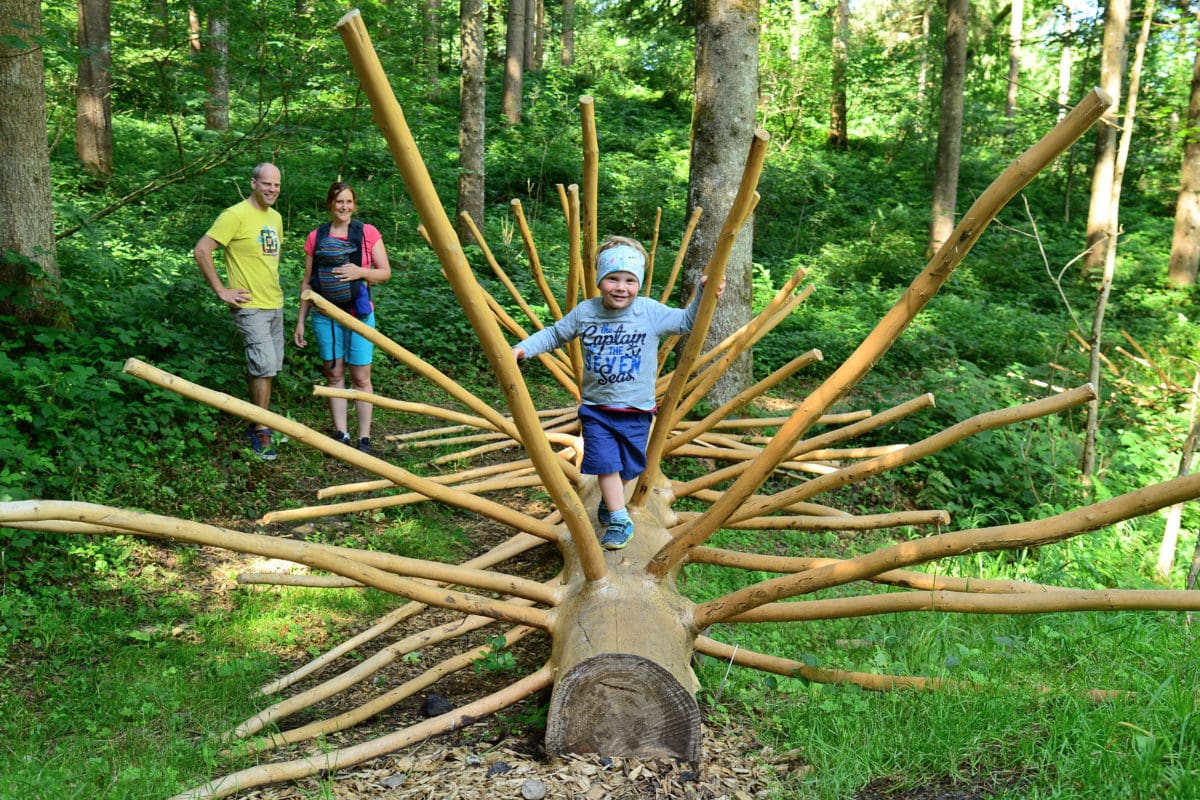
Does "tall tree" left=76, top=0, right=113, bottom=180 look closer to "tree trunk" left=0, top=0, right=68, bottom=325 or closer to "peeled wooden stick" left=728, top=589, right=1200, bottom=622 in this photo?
"tree trunk" left=0, top=0, right=68, bottom=325

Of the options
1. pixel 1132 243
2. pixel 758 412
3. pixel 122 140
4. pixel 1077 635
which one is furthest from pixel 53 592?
pixel 1132 243

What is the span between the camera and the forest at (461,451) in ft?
7.39

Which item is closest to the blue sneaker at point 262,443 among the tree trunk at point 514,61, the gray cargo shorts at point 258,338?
the gray cargo shorts at point 258,338

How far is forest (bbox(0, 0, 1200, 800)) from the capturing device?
2.25 metres

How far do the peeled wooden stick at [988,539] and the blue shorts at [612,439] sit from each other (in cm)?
83

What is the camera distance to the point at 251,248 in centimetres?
489

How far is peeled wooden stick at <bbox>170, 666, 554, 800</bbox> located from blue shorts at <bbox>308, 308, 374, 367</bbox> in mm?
3145

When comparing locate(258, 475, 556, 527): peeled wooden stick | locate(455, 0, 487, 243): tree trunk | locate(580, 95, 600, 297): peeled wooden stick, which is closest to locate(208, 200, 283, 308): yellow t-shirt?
locate(258, 475, 556, 527): peeled wooden stick

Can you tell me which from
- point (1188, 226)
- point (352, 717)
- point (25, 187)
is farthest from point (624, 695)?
point (1188, 226)

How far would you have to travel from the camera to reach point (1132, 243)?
13.8 meters

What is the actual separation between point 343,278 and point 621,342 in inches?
103

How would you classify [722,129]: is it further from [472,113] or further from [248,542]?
[472,113]

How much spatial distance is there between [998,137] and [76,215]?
20872 millimetres

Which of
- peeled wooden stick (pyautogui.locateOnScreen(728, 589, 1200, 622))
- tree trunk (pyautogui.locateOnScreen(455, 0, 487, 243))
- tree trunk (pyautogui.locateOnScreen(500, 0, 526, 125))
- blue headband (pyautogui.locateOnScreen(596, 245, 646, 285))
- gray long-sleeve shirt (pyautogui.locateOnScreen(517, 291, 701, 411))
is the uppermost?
tree trunk (pyautogui.locateOnScreen(500, 0, 526, 125))
